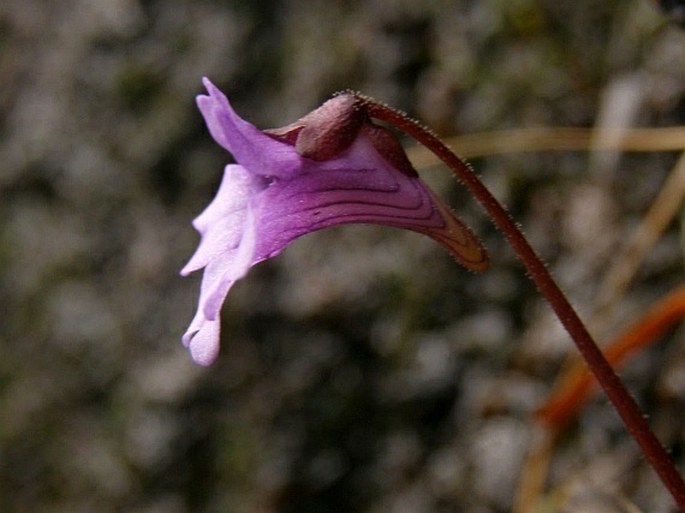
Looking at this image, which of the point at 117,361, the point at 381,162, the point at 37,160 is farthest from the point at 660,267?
the point at 37,160

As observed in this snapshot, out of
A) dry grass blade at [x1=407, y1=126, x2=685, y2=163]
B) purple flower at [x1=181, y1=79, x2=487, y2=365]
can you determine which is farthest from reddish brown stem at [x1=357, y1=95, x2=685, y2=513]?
dry grass blade at [x1=407, y1=126, x2=685, y2=163]

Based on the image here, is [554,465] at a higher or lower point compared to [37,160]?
lower

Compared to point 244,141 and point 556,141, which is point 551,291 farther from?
point 556,141

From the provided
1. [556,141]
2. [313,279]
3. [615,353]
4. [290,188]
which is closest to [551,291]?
[290,188]

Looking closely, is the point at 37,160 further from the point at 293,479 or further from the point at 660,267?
the point at 660,267

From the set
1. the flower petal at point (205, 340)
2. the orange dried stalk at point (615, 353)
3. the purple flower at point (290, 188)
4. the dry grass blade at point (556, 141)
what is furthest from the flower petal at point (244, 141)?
the dry grass blade at point (556, 141)
